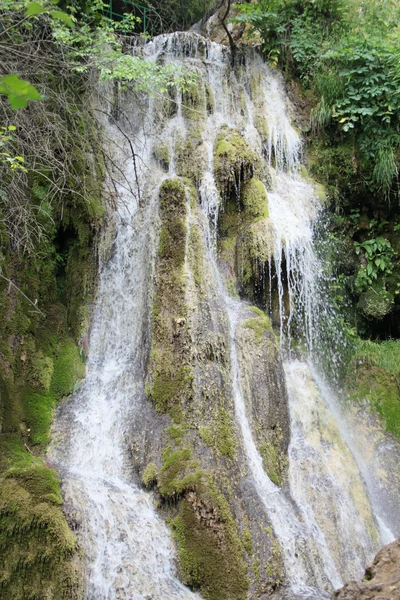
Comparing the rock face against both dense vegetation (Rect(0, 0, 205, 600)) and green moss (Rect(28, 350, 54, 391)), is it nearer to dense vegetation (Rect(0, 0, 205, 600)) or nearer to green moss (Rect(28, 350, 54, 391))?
dense vegetation (Rect(0, 0, 205, 600))

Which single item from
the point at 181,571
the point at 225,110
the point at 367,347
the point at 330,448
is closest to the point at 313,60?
the point at 225,110

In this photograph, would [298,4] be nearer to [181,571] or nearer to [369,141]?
[369,141]

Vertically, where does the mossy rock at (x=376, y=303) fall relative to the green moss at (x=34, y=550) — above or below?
above

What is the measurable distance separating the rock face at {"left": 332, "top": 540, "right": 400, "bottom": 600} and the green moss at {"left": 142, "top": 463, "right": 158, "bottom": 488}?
2.33 metres

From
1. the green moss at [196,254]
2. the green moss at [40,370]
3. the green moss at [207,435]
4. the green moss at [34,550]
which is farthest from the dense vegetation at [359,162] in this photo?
the green moss at [34,550]

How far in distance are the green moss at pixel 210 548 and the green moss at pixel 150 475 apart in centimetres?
47

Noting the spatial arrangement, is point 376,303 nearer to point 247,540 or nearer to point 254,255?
point 254,255

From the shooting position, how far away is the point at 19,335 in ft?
19.2

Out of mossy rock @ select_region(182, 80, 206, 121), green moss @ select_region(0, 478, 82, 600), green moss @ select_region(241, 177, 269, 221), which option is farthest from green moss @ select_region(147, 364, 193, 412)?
mossy rock @ select_region(182, 80, 206, 121)

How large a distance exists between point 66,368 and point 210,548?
2969 millimetres

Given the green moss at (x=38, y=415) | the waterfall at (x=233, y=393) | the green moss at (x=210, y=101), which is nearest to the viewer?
the waterfall at (x=233, y=393)

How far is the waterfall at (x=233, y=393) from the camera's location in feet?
15.0

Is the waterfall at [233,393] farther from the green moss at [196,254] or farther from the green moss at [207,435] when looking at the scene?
the green moss at [207,435]

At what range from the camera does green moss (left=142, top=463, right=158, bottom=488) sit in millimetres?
5129
